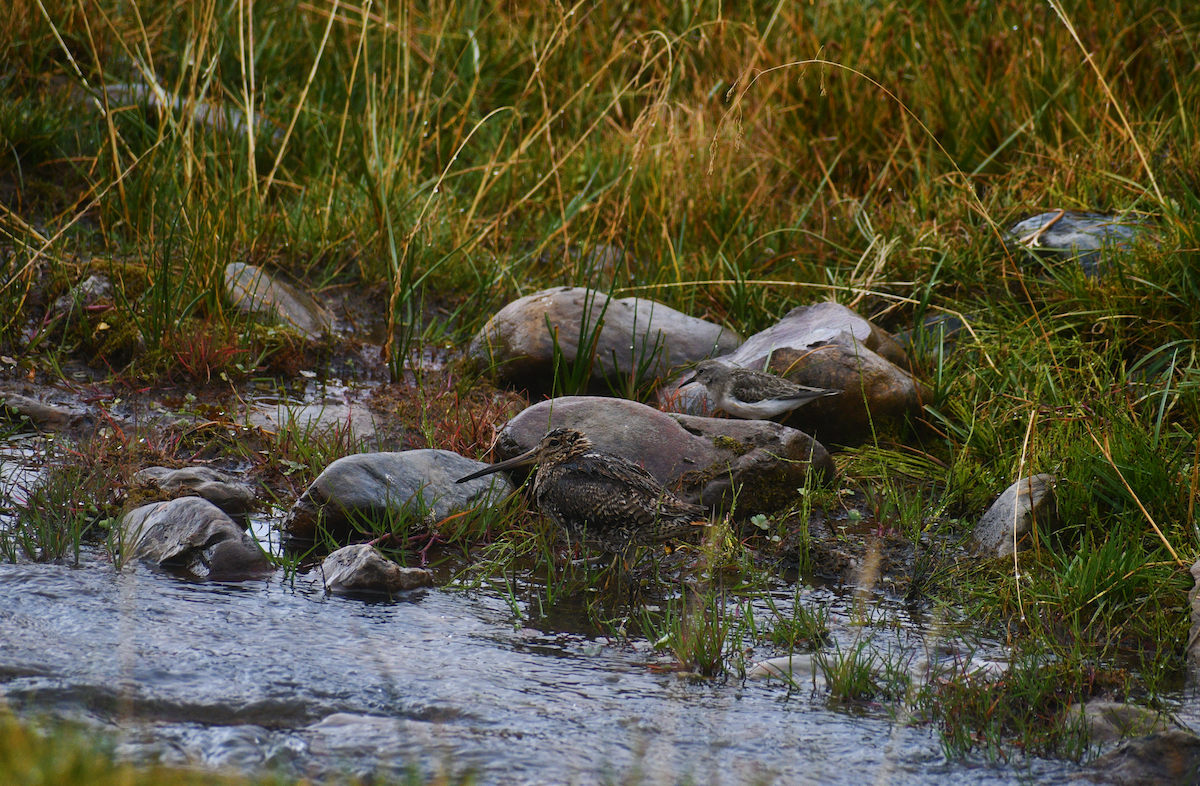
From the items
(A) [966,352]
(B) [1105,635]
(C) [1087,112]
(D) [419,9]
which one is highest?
(D) [419,9]

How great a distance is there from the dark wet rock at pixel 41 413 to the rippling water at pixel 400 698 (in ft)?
5.79

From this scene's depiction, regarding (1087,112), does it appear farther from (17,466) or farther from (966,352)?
(17,466)

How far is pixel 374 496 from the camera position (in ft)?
16.0

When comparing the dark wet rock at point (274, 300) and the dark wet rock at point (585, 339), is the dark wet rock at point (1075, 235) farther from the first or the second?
the dark wet rock at point (274, 300)

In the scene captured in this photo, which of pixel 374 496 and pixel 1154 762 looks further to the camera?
pixel 374 496

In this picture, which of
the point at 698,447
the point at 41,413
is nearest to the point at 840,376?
the point at 698,447

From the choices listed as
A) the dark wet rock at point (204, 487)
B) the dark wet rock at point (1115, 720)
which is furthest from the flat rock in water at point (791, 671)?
the dark wet rock at point (204, 487)

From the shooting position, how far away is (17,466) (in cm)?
514

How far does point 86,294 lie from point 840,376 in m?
4.64

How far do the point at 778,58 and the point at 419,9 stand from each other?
166 inches

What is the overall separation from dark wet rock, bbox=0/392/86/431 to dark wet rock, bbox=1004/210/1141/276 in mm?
5572

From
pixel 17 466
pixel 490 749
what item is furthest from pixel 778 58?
pixel 490 749

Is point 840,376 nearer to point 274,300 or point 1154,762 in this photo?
point 1154,762

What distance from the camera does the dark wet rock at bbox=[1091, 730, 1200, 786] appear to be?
311 cm
